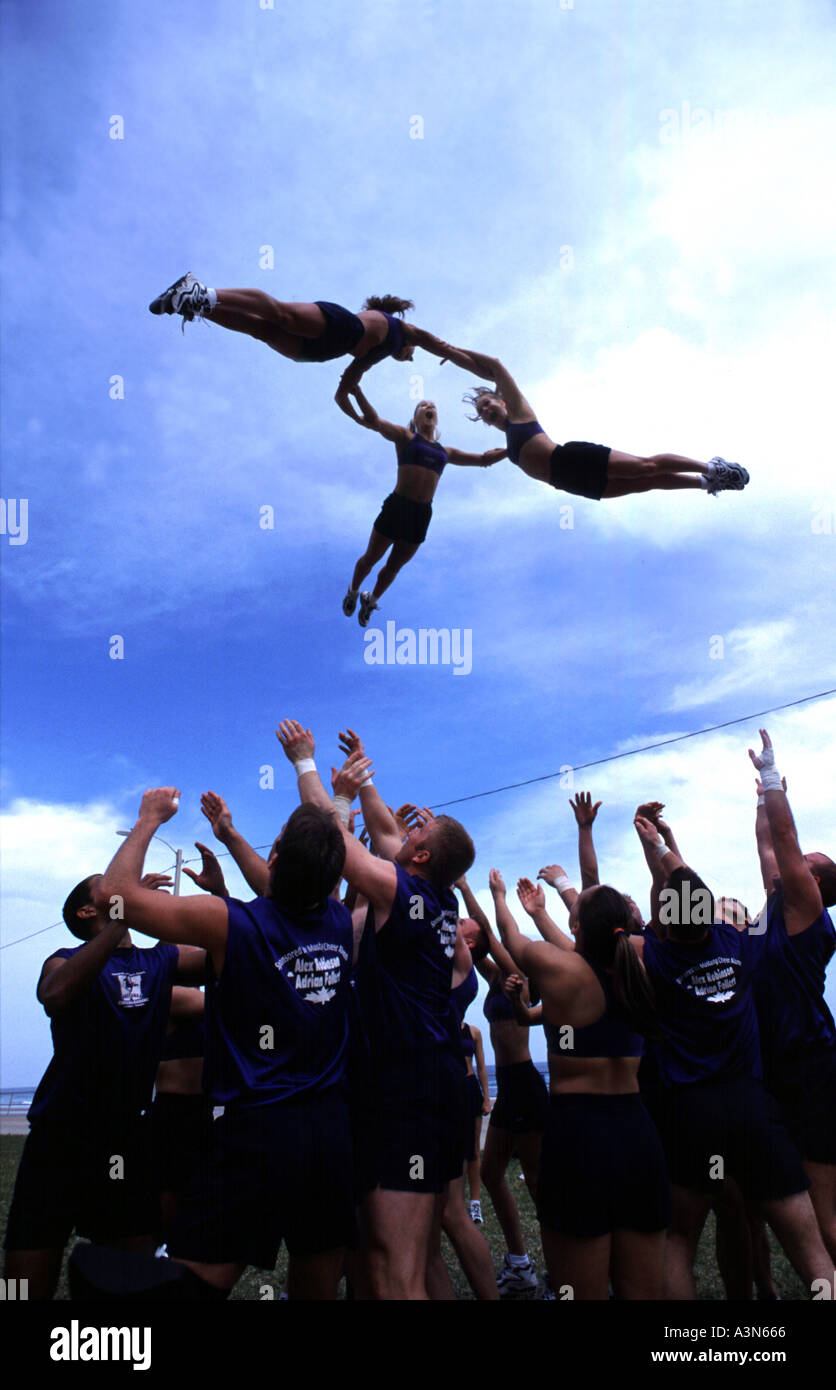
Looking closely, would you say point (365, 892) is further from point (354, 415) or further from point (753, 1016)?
point (354, 415)

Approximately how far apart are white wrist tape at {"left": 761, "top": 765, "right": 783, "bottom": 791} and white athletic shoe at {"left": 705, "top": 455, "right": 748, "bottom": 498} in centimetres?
242

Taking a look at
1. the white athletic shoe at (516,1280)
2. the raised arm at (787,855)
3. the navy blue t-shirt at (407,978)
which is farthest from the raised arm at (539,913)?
the white athletic shoe at (516,1280)

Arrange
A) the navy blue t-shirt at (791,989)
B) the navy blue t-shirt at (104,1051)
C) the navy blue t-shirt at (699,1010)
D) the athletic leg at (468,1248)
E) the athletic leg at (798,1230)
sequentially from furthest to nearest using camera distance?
the navy blue t-shirt at (791,989) → the athletic leg at (468,1248) → the navy blue t-shirt at (699,1010) → the navy blue t-shirt at (104,1051) → the athletic leg at (798,1230)

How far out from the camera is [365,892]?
3789 mm

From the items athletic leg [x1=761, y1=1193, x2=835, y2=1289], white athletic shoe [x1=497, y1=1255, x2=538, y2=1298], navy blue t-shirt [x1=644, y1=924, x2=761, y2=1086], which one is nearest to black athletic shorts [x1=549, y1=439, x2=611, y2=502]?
navy blue t-shirt [x1=644, y1=924, x2=761, y2=1086]

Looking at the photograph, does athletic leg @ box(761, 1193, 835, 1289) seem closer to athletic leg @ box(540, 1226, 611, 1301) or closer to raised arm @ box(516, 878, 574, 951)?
athletic leg @ box(540, 1226, 611, 1301)

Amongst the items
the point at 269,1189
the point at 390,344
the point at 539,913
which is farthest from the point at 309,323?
the point at 269,1189

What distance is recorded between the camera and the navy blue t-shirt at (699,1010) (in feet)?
14.3

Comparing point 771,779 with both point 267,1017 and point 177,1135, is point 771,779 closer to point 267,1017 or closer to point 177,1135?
point 267,1017

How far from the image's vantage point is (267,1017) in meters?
3.19

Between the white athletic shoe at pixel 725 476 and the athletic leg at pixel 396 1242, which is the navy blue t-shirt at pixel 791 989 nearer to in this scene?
the athletic leg at pixel 396 1242

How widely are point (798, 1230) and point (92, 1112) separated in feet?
10.5

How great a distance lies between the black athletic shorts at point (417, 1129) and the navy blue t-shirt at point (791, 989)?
2.16m

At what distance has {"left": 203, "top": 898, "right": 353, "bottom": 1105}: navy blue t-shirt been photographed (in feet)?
10.3
